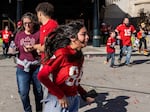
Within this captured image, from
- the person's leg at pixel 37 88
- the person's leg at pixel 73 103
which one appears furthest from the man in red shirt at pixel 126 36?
the person's leg at pixel 73 103

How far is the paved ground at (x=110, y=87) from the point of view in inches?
305

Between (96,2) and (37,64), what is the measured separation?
20316mm

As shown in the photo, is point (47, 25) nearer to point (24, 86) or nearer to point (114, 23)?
point (24, 86)

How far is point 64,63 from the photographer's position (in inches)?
160

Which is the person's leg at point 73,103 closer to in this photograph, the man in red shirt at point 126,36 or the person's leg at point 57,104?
the person's leg at point 57,104

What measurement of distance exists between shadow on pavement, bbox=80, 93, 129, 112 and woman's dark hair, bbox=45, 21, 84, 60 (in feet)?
11.3

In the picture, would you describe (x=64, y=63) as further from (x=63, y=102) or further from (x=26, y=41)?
(x=26, y=41)

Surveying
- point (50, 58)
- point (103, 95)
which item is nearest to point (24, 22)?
point (50, 58)

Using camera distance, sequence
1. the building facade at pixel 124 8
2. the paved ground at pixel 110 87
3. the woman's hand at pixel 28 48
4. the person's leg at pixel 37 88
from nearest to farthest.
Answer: the woman's hand at pixel 28 48 → the person's leg at pixel 37 88 → the paved ground at pixel 110 87 → the building facade at pixel 124 8

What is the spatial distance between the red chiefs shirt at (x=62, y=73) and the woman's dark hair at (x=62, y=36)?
7 cm

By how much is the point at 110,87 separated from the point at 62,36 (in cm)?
601

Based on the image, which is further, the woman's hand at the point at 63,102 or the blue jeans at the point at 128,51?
the blue jeans at the point at 128,51

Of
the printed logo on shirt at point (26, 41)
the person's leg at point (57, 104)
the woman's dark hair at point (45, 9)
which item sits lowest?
the person's leg at point (57, 104)

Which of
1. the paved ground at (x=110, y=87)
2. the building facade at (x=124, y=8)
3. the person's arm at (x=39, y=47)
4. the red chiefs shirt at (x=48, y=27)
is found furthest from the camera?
the building facade at (x=124, y=8)
